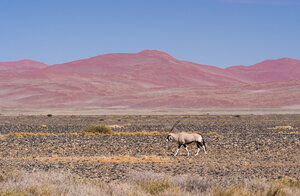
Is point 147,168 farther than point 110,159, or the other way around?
point 110,159

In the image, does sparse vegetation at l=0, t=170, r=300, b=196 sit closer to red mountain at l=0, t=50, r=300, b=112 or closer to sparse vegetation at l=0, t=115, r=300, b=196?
sparse vegetation at l=0, t=115, r=300, b=196

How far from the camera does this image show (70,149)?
60.7ft

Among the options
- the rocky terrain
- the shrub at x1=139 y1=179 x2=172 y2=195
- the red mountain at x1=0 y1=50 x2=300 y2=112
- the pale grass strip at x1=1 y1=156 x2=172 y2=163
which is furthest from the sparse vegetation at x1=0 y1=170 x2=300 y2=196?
the red mountain at x1=0 y1=50 x2=300 y2=112

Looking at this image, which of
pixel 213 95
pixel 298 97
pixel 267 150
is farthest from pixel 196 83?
pixel 267 150

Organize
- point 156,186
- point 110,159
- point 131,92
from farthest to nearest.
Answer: point 131,92 → point 110,159 → point 156,186

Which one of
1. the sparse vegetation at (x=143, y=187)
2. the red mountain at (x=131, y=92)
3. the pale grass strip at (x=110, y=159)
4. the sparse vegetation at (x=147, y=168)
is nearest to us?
the sparse vegetation at (x=143, y=187)

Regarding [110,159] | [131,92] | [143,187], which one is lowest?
[110,159]

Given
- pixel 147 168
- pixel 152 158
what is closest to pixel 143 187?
pixel 147 168

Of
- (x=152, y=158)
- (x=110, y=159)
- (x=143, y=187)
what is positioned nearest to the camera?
(x=143, y=187)

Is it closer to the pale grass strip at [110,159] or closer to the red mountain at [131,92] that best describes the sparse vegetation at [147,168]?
the pale grass strip at [110,159]

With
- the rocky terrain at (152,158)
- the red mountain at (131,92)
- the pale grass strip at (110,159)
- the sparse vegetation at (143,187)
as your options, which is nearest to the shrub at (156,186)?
the sparse vegetation at (143,187)

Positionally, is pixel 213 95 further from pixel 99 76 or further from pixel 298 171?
pixel 298 171

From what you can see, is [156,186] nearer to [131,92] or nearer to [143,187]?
[143,187]

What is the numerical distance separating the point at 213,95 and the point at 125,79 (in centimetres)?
5656
